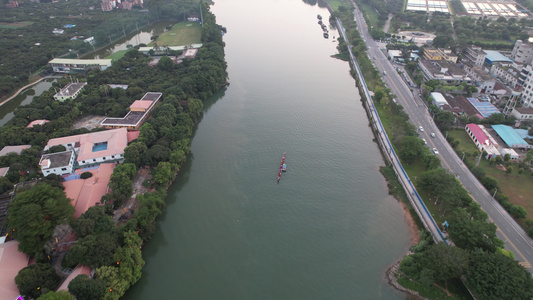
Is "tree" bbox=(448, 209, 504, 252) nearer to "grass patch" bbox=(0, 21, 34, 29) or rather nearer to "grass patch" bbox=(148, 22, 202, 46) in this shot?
"grass patch" bbox=(148, 22, 202, 46)

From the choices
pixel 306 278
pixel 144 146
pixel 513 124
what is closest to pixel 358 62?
pixel 513 124

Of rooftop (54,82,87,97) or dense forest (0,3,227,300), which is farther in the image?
rooftop (54,82,87,97)

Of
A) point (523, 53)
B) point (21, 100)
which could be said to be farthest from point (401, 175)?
point (21, 100)

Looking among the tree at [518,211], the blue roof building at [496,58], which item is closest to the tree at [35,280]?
the tree at [518,211]

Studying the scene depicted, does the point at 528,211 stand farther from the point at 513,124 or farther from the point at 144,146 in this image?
the point at 144,146

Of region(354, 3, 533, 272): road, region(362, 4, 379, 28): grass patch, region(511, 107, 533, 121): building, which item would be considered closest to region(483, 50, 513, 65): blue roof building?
region(354, 3, 533, 272): road

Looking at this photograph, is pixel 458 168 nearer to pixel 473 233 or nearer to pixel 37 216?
pixel 473 233
